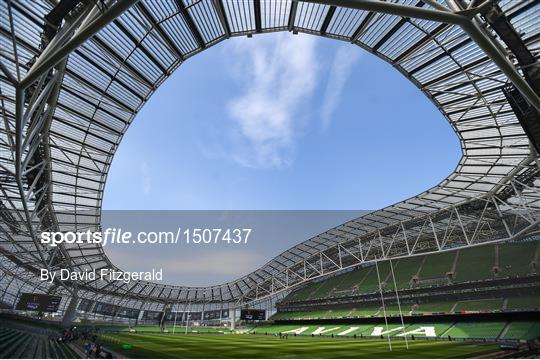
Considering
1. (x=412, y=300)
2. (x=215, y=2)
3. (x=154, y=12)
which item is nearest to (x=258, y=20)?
(x=215, y=2)

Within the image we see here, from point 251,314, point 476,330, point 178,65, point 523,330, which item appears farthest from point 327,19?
point 251,314

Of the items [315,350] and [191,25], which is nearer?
[191,25]

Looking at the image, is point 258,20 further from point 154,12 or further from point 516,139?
point 516,139

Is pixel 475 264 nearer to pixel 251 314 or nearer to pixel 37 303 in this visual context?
pixel 251 314

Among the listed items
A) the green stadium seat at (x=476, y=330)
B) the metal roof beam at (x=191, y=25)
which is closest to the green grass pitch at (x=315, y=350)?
the green stadium seat at (x=476, y=330)

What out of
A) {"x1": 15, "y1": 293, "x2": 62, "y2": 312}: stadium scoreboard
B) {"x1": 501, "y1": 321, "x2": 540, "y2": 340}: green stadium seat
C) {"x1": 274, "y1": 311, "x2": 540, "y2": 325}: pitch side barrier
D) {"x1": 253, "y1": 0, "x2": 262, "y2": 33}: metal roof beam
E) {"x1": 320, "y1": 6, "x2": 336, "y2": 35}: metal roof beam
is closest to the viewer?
{"x1": 253, "y1": 0, "x2": 262, "y2": 33}: metal roof beam

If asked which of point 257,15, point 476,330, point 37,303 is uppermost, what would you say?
point 257,15

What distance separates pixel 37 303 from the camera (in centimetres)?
4875

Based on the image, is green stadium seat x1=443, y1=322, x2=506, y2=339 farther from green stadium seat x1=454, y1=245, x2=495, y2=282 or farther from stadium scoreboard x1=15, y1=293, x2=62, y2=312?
stadium scoreboard x1=15, y1=293, x2=62, y2=312

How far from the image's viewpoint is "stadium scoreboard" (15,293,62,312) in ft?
158

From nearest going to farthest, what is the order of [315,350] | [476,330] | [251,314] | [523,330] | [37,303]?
[315,350] → [523,330] → [476,330] → [37,303] → [251,314]

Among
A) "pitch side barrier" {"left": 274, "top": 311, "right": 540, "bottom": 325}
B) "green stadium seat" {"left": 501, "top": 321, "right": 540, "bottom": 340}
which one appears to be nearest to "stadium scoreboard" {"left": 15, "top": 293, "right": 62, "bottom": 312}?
"pitch side barrier" {"left": 274, "top": 311, "right": 540, "bottom": 325}

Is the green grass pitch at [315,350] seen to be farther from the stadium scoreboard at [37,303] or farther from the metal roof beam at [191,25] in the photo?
the metal roof beam at [191,25]

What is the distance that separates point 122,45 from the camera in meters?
19.9
